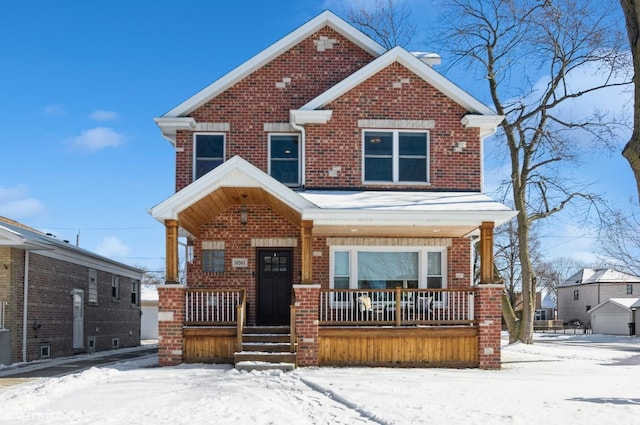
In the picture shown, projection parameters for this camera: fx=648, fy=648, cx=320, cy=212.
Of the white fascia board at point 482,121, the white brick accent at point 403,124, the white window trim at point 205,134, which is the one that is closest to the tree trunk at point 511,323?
the white fascia board at point 482,121

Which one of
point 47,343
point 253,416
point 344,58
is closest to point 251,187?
point 344,58

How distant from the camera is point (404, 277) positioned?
1633 centimetres

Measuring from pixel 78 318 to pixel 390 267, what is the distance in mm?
11004

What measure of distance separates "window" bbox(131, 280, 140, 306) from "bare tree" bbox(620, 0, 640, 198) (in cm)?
2298

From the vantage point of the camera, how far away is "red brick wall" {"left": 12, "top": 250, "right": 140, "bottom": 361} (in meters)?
17.4

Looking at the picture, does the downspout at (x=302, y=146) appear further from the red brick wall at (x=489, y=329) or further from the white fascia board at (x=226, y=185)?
the red brick wall at (x=489, y=329)

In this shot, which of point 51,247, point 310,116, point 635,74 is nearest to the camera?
point 635,74

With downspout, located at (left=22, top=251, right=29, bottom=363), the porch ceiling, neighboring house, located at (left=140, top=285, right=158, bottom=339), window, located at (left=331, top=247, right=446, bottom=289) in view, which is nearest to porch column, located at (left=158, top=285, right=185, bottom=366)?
the porch ceiling

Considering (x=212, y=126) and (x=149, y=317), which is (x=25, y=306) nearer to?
(x=212, y=126)

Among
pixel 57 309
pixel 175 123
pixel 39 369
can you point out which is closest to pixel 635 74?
pixel 175 123

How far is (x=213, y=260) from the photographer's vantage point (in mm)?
16203

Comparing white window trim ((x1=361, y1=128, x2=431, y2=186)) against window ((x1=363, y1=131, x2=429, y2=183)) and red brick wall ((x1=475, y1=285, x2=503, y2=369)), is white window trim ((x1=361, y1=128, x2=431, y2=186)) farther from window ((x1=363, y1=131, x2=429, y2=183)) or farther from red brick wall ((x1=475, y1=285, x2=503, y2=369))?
red brick wall ((x1=475, y1=285, x2=503, y2=369))

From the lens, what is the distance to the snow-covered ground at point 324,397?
816cm

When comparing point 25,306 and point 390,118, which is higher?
point 390,118
